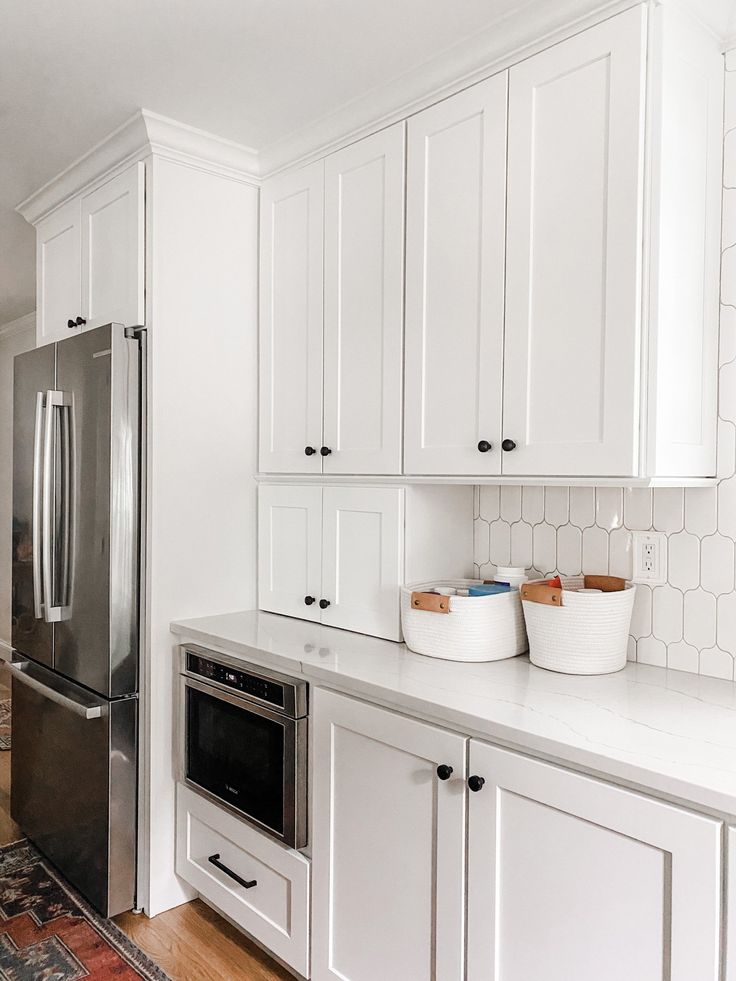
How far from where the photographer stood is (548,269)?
175cm

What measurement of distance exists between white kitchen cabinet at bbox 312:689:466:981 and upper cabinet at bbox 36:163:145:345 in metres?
1.44

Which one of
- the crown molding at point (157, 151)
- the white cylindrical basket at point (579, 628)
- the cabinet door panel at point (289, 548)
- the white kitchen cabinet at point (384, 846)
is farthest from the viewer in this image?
the cabinet door panel at point (289, 548)

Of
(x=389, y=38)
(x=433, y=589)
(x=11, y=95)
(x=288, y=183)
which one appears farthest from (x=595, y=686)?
(x=11, y=95)

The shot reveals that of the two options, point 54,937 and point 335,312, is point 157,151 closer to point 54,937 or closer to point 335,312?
point 335,312

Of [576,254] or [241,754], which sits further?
[241,754]

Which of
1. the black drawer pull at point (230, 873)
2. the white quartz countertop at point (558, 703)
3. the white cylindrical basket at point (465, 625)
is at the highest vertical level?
the white cylindrical basket at point (465, 625)

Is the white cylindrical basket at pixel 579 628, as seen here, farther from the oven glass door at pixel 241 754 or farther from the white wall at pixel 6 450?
the white wall at pixel 6 450

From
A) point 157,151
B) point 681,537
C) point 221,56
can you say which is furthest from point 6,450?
point 681,537

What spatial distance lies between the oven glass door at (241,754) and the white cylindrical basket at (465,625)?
1.37ft

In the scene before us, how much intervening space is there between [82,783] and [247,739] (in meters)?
0.72

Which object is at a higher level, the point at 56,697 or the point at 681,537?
the point at 681,537

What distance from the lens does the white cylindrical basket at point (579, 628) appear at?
1.82m

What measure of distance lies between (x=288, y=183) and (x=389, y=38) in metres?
0.69

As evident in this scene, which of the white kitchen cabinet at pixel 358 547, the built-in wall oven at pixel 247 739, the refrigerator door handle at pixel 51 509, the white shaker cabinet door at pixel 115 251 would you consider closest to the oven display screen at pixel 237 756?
the built-in wall oven at pixel 247 739
